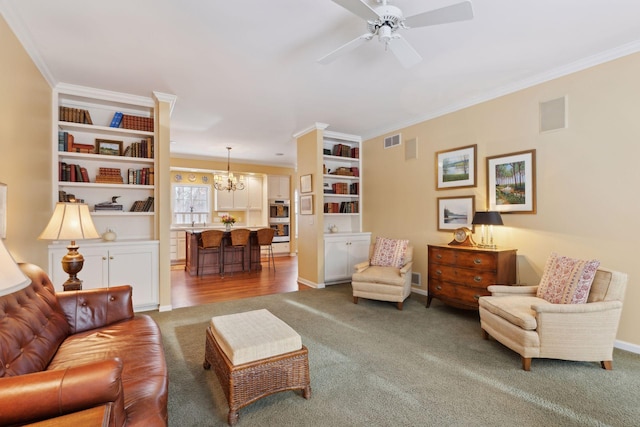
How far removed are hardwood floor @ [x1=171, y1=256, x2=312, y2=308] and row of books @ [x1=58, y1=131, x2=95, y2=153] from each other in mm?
2260

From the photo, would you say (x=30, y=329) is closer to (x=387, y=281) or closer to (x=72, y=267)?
(x=72, y=267)

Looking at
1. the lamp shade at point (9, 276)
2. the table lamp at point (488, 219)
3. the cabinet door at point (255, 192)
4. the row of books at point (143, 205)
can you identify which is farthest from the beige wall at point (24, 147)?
the cabinet door at point (255, 192)

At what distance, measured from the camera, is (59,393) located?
1.02 m

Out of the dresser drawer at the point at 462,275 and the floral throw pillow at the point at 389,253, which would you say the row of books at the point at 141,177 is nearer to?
the floral throw pillow at the point at 389,253

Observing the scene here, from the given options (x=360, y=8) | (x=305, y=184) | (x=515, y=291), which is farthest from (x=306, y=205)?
(x=360, y=8)

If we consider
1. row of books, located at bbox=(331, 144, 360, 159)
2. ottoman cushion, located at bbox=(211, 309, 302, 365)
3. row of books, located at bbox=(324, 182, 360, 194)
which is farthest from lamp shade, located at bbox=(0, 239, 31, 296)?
row of books, located at bbox=(331, 144, 360, 159)

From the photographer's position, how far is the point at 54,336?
185cm

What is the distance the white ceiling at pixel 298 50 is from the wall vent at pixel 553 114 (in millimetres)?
282

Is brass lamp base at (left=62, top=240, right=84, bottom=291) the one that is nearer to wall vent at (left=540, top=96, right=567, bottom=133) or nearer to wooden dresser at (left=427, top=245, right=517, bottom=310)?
wooden dresser at (left=427, top=245, right=517, bottom=310)

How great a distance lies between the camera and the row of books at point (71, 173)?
12.0 ft

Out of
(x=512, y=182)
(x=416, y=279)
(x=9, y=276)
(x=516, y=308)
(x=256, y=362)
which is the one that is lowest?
(x=416, y=279)

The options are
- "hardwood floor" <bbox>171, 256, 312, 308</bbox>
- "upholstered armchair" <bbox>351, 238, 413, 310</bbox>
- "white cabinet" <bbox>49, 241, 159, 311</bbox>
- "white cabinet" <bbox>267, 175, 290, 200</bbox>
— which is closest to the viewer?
"white cabinet" <bbox>49, 241, 159, 311</bbox>

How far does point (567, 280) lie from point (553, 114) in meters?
1.74

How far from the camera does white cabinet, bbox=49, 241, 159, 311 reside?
3451mm
